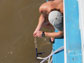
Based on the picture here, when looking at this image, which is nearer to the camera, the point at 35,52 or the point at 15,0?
the point at 35,52

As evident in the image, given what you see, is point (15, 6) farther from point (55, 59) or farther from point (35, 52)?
point (55, 59)

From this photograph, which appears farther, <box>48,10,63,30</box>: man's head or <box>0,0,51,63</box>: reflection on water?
<box>0,0,51,63</box>: reflection on water

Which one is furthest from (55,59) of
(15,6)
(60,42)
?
(15,6)

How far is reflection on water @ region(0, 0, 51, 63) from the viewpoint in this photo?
2152mm

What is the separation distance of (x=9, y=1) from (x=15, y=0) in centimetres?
9

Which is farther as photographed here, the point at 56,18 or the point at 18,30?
the point at 18,30

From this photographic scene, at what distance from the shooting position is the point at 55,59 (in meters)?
1.67

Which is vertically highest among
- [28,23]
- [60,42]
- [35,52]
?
[28,23]

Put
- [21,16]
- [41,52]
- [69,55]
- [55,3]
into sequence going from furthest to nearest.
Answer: [21,16] → [41,52] → [55,3] → [69,55]

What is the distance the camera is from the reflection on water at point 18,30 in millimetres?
2152

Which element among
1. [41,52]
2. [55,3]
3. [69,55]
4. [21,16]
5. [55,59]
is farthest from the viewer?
[21,16]

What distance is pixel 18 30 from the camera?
Result: 2234 millimetres

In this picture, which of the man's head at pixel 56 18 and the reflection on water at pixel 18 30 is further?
the reflection on water at pixel 18 30

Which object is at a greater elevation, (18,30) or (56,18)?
(56,18)
